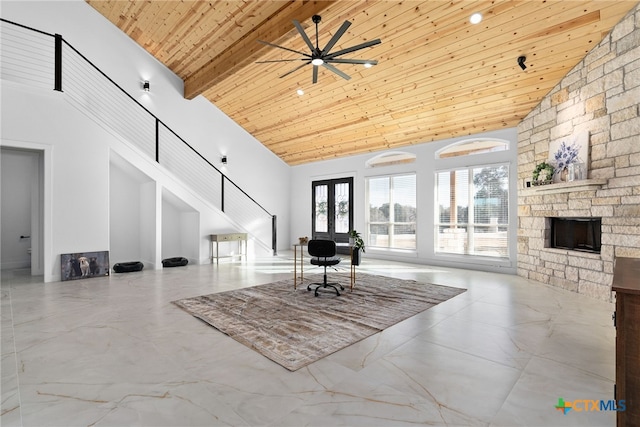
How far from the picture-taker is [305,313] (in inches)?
157

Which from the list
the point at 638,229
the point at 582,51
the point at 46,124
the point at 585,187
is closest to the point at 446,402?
the point at 638,229

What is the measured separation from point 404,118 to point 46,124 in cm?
681

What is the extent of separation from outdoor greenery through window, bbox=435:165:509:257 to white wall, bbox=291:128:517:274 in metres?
0.15

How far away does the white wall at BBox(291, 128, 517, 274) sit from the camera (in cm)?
666

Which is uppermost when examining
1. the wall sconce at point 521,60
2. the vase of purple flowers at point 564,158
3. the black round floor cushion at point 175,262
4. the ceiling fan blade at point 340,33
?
the wall sconce at point 521,60

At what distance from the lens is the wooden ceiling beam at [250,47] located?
5113 millimetres

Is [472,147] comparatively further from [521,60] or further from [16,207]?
[16,207]

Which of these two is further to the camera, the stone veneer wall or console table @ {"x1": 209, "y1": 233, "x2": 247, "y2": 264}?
console table @ {"x1": 209, "y1": 233, "x2": 247, "y2": 264}

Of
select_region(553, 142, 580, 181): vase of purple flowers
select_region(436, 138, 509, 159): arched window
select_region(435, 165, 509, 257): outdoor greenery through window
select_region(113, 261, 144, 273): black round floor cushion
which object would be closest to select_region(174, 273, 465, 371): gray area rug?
select_region(435, 165, 509, 257): outdoor greenery through window

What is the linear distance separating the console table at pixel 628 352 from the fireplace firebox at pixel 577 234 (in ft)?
13.9

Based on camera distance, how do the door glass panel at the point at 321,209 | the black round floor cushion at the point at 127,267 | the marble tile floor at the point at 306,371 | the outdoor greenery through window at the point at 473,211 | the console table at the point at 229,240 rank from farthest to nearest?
the door glass panel at the point at 321,209 < the console table at the point at 229,240 < the outdoor greenery through window at the point at 473,211 < the black round floor cushion at the point at 127,267 < the marble tile floor at the point at 306,371

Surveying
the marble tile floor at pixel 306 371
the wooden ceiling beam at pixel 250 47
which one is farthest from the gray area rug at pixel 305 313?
the wooden ceiling beam at pixel 250 47

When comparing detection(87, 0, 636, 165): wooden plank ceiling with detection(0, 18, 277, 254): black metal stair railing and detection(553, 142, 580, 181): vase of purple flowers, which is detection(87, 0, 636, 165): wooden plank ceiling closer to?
detection(553, 142, 580, 181): vase of purple flowers

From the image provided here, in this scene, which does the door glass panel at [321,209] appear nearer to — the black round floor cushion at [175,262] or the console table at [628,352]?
the black round floor cushion at [175,262]
